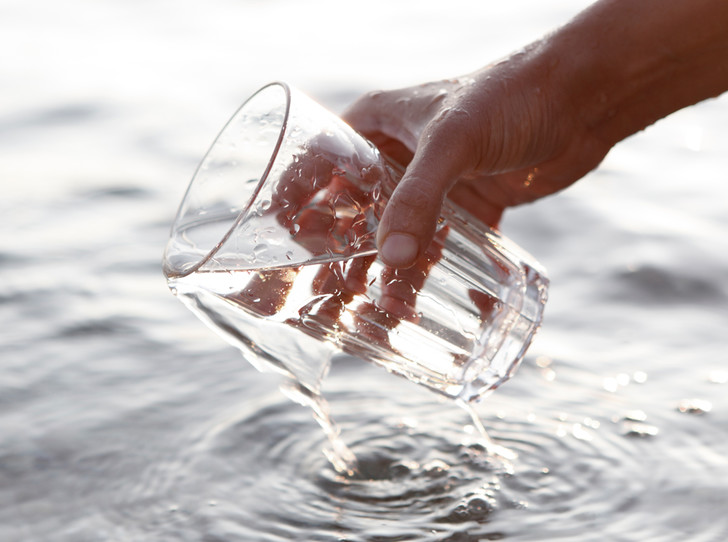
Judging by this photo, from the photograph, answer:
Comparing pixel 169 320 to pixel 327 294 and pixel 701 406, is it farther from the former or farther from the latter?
pixel 701 406

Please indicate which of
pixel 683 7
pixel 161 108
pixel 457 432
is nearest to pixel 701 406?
pixel 457 432

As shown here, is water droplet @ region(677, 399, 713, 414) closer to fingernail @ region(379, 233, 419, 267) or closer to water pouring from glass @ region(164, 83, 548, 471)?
water pouring from glass @ region(164, 83, 548, 471)

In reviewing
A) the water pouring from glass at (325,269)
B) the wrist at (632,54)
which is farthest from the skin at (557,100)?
the water pouring from glass at (325,269)

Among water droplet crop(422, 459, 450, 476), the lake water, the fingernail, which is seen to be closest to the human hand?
the fingernail

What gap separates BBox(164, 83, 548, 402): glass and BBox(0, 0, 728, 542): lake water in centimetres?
20

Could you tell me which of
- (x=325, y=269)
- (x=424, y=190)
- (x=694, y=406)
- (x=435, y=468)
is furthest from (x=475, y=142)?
(x=694, y=406)

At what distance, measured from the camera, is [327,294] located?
1348mm

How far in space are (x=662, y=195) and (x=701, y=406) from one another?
1042 millimetres

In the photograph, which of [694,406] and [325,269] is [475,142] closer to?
[325,269]

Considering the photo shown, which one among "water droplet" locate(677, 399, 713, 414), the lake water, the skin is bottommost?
the lake water

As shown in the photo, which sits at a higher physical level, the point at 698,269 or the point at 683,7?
the point at 683,7

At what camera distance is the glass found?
1.27m

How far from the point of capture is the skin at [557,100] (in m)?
1.59

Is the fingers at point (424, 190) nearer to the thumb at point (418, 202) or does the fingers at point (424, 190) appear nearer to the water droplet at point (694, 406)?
the thumb at point (418, 202)
